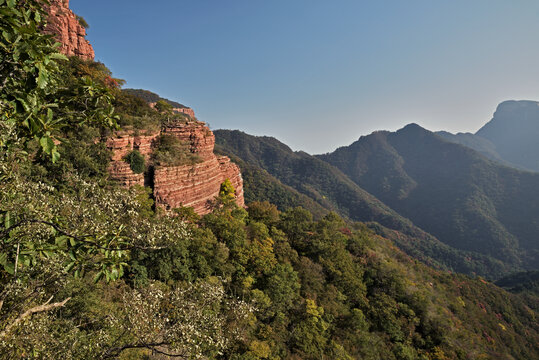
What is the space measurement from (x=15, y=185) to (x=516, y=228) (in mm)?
248197

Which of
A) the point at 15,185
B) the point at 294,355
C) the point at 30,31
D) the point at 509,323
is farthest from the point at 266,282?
the point at 509,323

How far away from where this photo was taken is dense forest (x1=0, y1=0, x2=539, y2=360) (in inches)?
162

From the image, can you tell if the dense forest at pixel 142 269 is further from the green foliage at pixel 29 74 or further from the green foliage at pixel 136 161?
the green foliage at pixel 136 161

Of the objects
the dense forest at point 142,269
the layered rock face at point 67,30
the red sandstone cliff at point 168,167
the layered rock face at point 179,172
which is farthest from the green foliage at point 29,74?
the layered rock face at point 67,30

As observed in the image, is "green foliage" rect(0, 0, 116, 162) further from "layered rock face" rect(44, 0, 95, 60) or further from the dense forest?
"layered rock face" rect(44, 0, 95, 60)

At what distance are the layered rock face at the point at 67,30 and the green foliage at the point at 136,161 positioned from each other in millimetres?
21049

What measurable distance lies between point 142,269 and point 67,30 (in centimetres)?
3850

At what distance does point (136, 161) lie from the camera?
80.9ft

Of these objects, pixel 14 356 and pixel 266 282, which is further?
pixel 266 282

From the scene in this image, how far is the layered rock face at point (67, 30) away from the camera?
32.8 metres

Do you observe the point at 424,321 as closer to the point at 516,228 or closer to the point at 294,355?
the point at 294,355

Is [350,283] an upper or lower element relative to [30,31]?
lower

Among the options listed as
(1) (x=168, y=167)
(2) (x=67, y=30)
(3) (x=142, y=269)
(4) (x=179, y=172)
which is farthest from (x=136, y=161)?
(2) (x=67, y=30)

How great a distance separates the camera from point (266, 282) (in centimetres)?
2484
